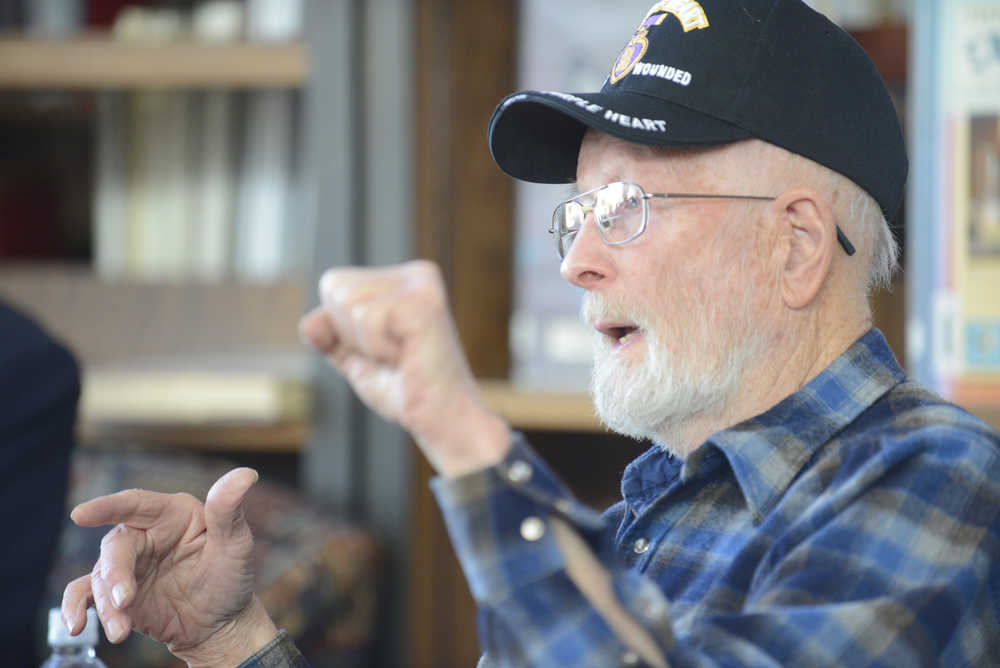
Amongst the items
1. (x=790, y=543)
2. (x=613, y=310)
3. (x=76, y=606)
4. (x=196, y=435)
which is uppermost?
(x=613, y=310)

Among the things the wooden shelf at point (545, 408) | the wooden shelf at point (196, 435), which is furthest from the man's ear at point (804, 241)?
the wooden shelf at point (196, 435)

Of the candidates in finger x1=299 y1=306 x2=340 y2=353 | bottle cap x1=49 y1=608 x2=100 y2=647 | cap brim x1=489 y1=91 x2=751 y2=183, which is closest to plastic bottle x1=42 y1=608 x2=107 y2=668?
bottle cap x1=49 y1=608 x2=100 y2=647

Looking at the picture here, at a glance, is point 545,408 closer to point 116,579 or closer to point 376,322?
point 116,579

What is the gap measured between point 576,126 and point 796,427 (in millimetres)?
364

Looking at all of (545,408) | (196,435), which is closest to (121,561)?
(545,408)

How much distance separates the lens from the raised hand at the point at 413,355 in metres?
0.69

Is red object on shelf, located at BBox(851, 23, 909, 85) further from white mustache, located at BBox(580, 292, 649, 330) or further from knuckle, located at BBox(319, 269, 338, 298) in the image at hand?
knuckle, located at BBox(319, 269, 338, 298)

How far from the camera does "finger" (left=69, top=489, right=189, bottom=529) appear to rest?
3.16 feet

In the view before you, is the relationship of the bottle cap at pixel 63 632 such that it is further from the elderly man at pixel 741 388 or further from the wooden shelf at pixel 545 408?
the wooden shelf at pixel 545 408

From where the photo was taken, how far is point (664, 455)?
3.52ft

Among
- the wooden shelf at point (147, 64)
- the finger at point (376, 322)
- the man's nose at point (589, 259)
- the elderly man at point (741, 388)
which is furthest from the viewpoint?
the wooden shelf at point (147, 64)

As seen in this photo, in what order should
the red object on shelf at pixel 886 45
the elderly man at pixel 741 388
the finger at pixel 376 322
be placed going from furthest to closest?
the red object on shelf at pixel 886 45 → the elderly man at pixel 741 388 → the finger at pixel 376 322

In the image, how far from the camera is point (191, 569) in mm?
1021

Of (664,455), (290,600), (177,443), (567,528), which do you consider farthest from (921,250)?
(177,443)
